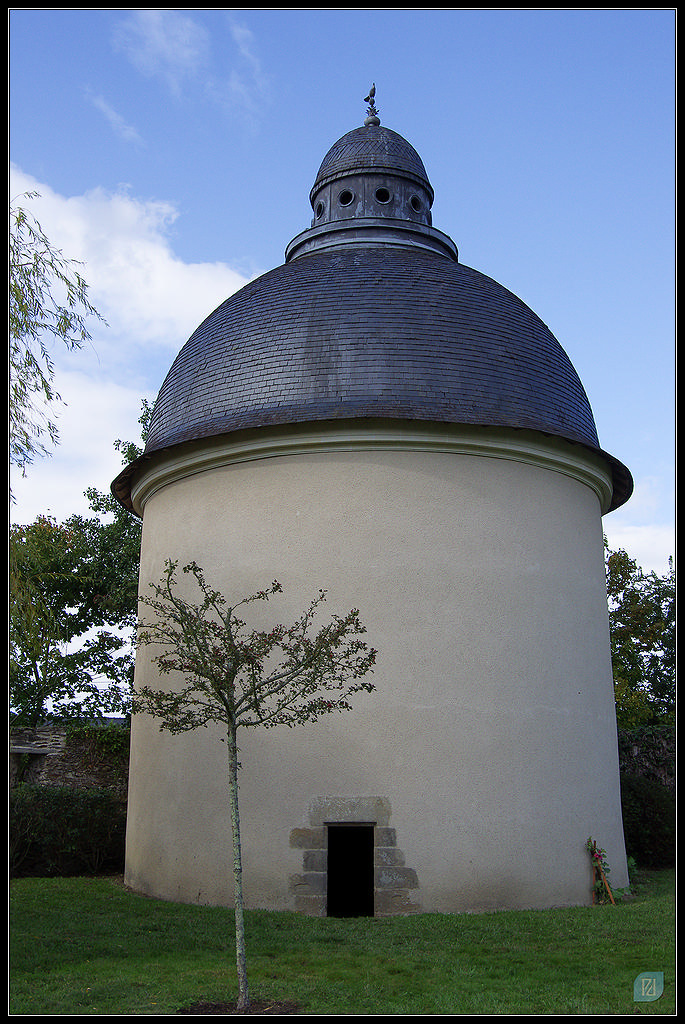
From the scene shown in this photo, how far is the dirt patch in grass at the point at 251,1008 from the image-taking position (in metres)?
5.57

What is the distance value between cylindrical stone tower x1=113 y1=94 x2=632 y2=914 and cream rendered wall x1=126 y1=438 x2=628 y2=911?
24 mm

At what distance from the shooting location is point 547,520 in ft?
34.5

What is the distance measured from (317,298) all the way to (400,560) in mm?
3573

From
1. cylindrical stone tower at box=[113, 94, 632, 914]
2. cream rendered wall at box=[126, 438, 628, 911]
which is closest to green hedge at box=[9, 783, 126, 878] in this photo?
cylindrical stone tower at box=[113, 94, 632, 914]

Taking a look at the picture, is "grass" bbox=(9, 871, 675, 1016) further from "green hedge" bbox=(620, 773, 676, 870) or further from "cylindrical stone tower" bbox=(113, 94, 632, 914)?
"green hedge" bbox=(620, 773, 676, 870)

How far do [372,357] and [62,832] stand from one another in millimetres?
8173

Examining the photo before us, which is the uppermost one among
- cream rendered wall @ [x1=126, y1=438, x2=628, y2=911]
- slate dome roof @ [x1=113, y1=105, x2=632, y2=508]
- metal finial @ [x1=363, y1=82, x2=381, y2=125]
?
metal finial @ [x1=363, y1=82, x2=381, y2=125]

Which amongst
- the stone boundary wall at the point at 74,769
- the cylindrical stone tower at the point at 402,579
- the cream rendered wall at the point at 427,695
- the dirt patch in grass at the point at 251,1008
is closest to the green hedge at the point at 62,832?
the stone boundary wall at the point at 74,769

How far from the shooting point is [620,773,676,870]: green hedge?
549 inches

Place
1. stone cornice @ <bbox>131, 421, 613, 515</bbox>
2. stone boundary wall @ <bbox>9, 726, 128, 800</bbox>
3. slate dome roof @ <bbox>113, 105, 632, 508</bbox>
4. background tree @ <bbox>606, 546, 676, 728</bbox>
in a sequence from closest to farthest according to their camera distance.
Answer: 1. stone cornice @ <bbox>131, 421, 613, 515</bbox>
2. slate dome roof @ <bbox>113, 105, 632, 508</bbox>
3. stone boundary wall @ <bbox>9, 726, 128, 800</bbox>
4. background tree @ <bbox>606, 546, 676, 728</bbox>

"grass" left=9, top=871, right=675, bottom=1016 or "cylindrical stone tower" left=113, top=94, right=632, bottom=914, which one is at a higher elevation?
"cylindrical stone tower" left=113, top=94, right=632, bottom=914

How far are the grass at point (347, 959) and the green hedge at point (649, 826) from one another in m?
4.68

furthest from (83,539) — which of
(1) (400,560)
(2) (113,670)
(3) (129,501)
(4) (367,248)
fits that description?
(1) (400,560)

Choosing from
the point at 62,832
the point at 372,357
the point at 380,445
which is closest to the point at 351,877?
the point at 62,832
